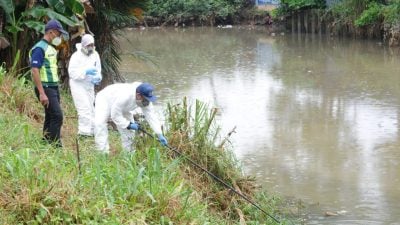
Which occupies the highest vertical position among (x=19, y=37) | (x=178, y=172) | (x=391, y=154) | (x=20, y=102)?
(x=19, y=37)

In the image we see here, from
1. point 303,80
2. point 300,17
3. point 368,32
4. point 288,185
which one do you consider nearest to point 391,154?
point 288,185

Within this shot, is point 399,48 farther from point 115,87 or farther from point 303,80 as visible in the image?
point 115,87

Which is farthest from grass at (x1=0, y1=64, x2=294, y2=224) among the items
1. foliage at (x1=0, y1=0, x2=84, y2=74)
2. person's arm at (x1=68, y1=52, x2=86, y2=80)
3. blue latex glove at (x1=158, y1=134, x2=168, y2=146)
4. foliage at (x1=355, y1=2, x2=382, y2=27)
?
foliage at (x1=355, y1=2, x2=382, y2=27)

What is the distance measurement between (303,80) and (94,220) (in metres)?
13.3

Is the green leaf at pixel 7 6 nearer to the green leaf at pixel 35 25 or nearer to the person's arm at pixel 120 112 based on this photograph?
the green leaf at pixel 35 25

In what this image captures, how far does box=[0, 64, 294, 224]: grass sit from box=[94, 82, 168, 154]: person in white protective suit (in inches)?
5.1

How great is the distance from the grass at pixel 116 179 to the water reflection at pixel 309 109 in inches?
46.3

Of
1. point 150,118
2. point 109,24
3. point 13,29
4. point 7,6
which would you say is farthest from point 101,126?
point 109,24

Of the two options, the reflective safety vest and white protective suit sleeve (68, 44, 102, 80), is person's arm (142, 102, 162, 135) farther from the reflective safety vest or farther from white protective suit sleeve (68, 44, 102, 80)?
white protective suit sleeve (68, 44, 102, 80)

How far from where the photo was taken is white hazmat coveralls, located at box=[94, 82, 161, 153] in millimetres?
6672

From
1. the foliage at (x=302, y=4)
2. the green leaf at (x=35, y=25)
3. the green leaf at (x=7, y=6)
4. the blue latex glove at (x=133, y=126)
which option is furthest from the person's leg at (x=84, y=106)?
the foliage at (x=302, y=4)

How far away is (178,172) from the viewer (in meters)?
6.20

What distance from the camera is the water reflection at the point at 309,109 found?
8.27m

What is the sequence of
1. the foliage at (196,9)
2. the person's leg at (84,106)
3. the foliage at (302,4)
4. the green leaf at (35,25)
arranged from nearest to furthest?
the person's leg at (84,106) → the green leaf at (35,25) → the foliage at (302,4) → the foliage at (196,9)
